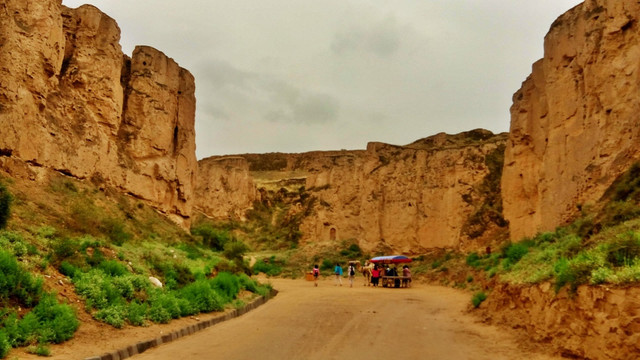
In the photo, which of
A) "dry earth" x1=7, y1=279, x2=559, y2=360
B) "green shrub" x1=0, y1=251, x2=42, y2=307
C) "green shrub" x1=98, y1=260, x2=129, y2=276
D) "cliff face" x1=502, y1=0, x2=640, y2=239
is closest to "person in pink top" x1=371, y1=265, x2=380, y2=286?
"cliff face" x1=502, y1=0, x2=640, y2=239

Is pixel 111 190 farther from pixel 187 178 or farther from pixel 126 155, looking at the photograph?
pixel 187 178

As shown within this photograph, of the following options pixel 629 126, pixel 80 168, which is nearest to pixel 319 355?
pixel 629 126

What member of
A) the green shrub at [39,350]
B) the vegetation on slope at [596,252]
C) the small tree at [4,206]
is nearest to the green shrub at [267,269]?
the vegetation on slope at [596,252]

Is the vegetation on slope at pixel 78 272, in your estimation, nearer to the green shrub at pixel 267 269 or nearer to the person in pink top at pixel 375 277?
the person in pink top at pixel 375 277

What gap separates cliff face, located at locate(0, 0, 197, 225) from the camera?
17.5m

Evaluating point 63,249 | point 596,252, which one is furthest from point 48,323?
point 596,252

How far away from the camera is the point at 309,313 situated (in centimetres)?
1465

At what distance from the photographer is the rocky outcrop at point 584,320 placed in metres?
6.54

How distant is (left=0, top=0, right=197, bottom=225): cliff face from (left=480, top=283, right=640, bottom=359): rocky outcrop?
16946mm

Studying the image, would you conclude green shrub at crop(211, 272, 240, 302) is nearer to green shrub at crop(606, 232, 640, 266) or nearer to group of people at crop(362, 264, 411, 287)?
green shrub at crop(606, 232, 640, 266)

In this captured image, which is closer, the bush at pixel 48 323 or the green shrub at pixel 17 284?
the bush at pixel 48 323

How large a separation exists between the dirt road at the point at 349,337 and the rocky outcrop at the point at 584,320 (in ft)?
1.55

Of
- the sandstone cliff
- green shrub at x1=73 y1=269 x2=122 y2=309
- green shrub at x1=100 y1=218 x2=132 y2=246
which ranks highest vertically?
the sandstone cliff

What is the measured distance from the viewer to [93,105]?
76.2ft
